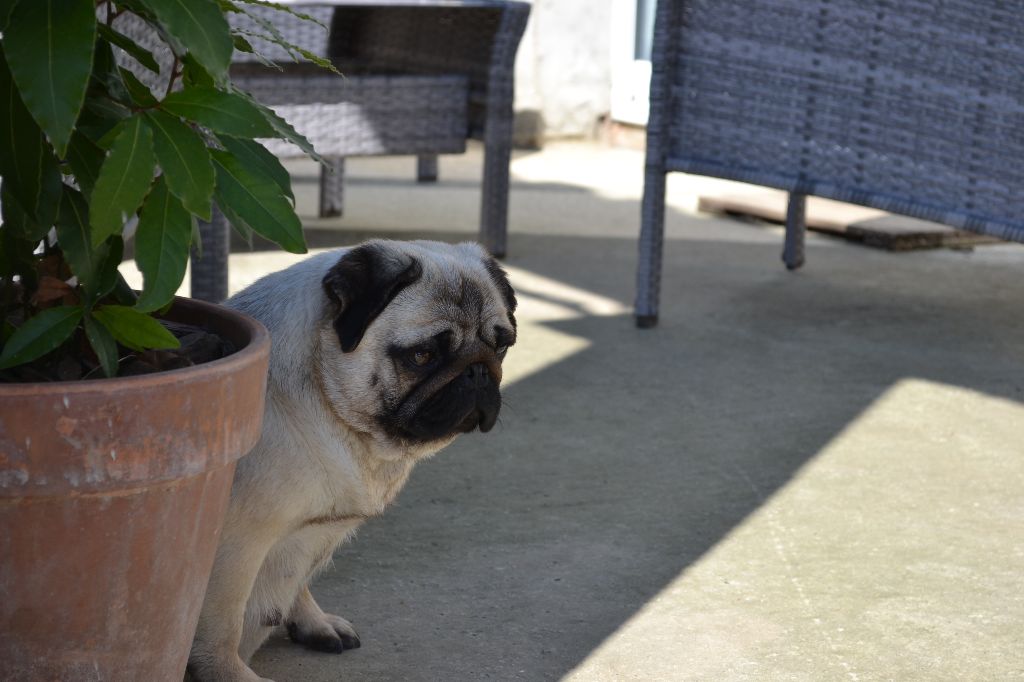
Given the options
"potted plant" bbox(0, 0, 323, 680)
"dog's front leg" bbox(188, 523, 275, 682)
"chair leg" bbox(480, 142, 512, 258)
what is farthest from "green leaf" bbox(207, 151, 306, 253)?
"chair leg" bbox(480, 142, 512, 258)

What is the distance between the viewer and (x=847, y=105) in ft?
12.8

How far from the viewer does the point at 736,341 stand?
4184 mm

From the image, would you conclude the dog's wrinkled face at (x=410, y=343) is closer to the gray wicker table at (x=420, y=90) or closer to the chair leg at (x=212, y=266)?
the chair leg at (x=212, y=266)

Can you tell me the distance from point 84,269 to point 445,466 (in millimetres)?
1681

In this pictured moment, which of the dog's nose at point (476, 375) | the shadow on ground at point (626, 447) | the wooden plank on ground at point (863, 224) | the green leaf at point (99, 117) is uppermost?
the green leaf at point (99, 117)

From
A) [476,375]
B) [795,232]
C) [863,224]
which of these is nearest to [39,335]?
[476,375]

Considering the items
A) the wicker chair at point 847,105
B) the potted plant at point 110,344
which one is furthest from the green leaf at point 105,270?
the wicker chair at point 847,105

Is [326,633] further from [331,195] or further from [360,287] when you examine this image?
[331,195]

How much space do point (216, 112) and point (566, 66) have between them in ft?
24.2

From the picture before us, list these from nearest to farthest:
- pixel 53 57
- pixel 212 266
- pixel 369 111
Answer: pixel 53 57 < pixel 212 266 < pixel 369 111

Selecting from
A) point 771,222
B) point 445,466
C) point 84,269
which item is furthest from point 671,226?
point 84,269

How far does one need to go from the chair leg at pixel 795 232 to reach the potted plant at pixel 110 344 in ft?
11.9

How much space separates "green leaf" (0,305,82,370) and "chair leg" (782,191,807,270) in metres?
3.86

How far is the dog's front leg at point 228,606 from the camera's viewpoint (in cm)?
192
